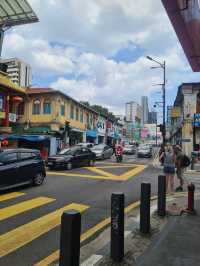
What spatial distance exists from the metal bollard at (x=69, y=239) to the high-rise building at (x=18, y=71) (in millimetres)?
51479

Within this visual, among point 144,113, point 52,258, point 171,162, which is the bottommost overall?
point 52,258

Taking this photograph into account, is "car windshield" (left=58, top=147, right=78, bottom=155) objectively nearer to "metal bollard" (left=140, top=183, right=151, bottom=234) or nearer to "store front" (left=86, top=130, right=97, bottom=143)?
"metal bollard" (left=140, top=183, right=151, bottom=234)

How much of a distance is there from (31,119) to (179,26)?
3440 cm

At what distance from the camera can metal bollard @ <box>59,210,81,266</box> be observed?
164 inches

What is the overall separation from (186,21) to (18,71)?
172ft

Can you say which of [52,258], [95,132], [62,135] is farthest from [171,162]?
[95,132]

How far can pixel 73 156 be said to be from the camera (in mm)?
21672

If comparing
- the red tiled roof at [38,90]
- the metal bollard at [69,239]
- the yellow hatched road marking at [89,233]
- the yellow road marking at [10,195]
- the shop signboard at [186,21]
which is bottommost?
the yellow hatched road marking at [89,233]

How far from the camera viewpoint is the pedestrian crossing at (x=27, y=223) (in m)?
6.46

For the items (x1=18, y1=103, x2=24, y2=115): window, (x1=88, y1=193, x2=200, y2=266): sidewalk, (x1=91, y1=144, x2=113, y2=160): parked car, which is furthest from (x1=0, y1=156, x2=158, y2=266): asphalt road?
(x1=18, y1=103, x2=24, y2=115): window

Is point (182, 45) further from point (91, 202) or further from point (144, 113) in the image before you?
point (144, 113)

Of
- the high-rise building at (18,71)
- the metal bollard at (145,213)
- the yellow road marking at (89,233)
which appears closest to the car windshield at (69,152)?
the yellow road marking at (89,233)

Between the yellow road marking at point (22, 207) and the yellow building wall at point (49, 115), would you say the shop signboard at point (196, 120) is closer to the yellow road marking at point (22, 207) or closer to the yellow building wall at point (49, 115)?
the yellow building wall at point (49, 115)

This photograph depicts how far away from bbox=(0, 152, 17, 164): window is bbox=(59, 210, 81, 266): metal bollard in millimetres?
8259
